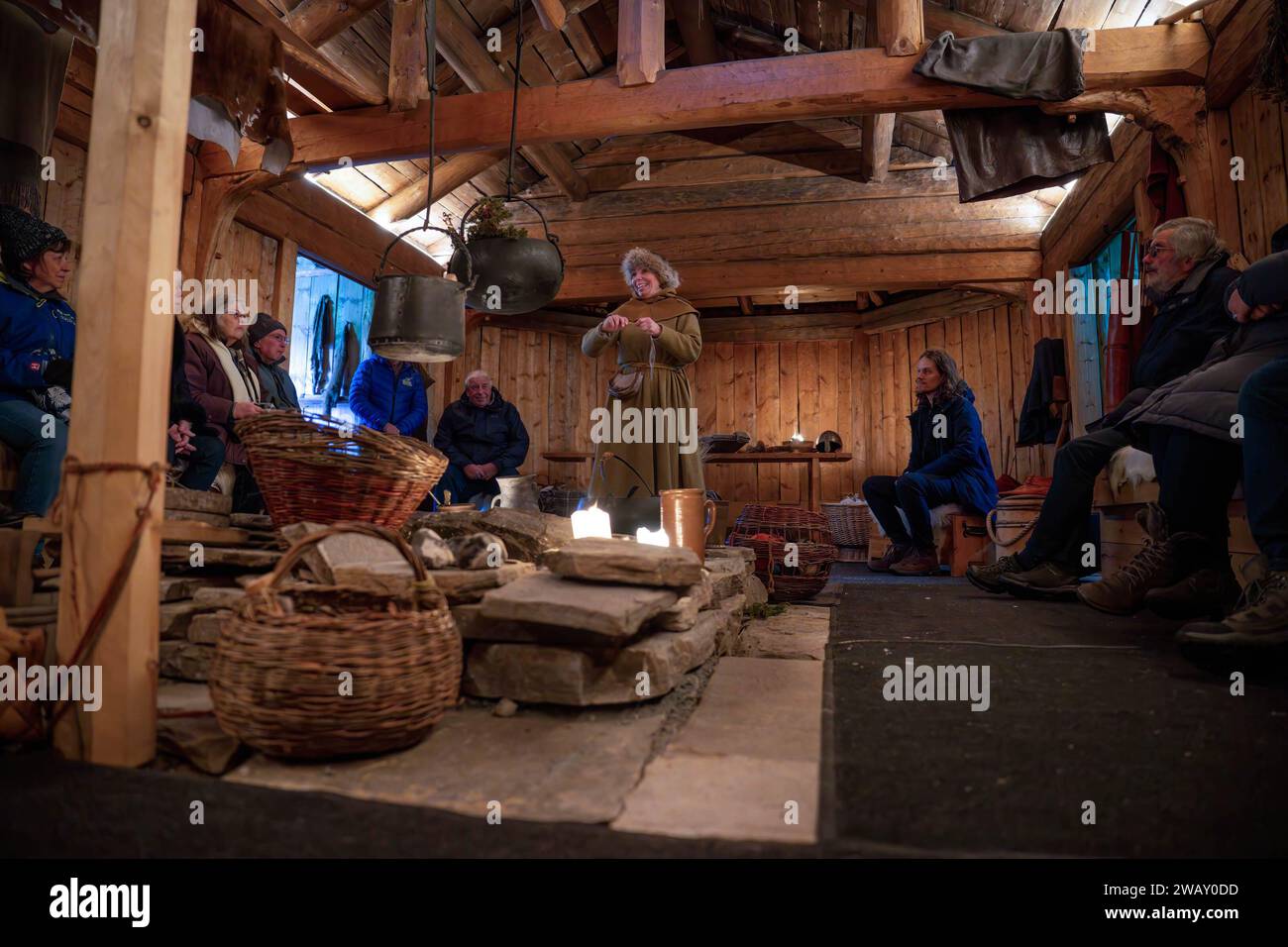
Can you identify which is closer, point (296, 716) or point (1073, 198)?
point (296, 716)

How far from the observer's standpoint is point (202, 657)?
1.76m

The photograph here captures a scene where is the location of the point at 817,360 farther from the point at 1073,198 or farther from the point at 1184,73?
the point at 1184,73

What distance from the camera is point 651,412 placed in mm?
3508

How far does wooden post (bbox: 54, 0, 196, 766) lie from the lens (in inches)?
51.4

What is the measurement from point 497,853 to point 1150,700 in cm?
139

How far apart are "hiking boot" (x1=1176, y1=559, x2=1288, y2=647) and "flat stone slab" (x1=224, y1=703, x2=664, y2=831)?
1285 mm

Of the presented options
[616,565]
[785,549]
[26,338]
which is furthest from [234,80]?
[785,549]

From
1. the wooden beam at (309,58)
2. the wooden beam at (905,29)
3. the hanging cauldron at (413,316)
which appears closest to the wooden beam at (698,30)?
the wooden beam at (905,29)

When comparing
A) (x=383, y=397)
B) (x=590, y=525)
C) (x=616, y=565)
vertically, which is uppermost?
(x=383, y=397)

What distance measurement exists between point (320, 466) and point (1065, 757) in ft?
5.91

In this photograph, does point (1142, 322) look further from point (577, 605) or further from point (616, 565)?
point (577, 605)

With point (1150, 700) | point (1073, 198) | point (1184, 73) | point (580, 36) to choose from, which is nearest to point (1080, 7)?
point (1184, 73)

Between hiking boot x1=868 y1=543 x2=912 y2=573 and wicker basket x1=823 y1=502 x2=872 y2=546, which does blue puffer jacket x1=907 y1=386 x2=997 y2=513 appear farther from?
wicker basket x1=823 y1=502 x2=872 y2=546

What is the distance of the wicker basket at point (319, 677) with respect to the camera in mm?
1243
